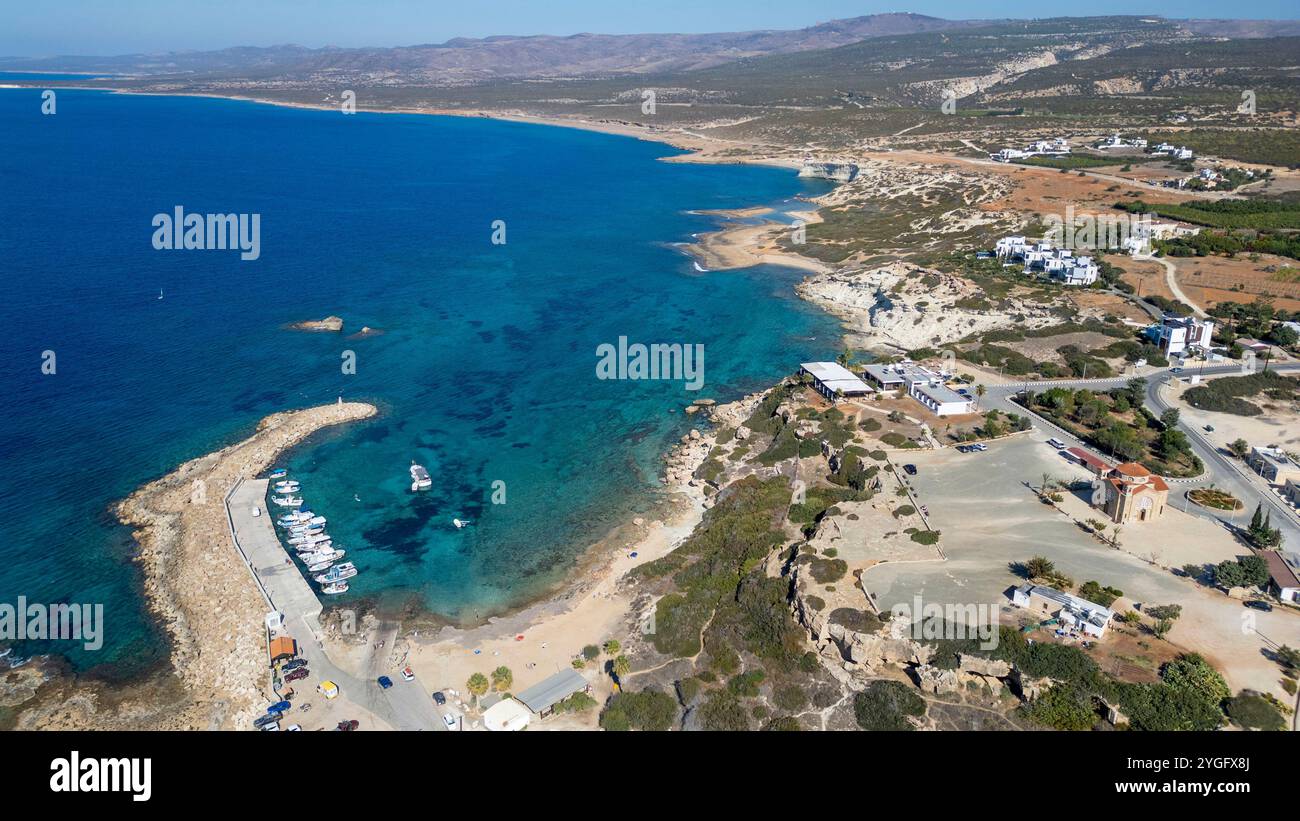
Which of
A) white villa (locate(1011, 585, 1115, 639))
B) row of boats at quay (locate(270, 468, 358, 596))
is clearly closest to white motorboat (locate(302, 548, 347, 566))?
row of boats at quay (locate(270, 468, 358, 596))

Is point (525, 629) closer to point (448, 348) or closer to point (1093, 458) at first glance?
point (1093, 458)

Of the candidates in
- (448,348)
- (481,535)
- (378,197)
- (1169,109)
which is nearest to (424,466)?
(481,535)

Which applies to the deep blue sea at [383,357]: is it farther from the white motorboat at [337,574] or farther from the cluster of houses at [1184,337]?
the cluster of houses at [1184,337]

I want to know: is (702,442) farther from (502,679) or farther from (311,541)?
(311,541)

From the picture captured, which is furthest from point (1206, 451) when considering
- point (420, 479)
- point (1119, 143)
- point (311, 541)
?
point (1119, 143)

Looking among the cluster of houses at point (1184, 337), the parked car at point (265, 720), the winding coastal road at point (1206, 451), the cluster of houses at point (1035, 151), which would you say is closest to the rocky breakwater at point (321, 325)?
the parked car at point (265, 720)

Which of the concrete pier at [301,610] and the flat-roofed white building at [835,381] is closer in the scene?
the concrete pier at [301,610]

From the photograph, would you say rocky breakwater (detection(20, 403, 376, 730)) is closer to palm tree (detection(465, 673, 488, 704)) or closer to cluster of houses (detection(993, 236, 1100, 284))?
palm tree (detection(465, 673, 488, 704))
